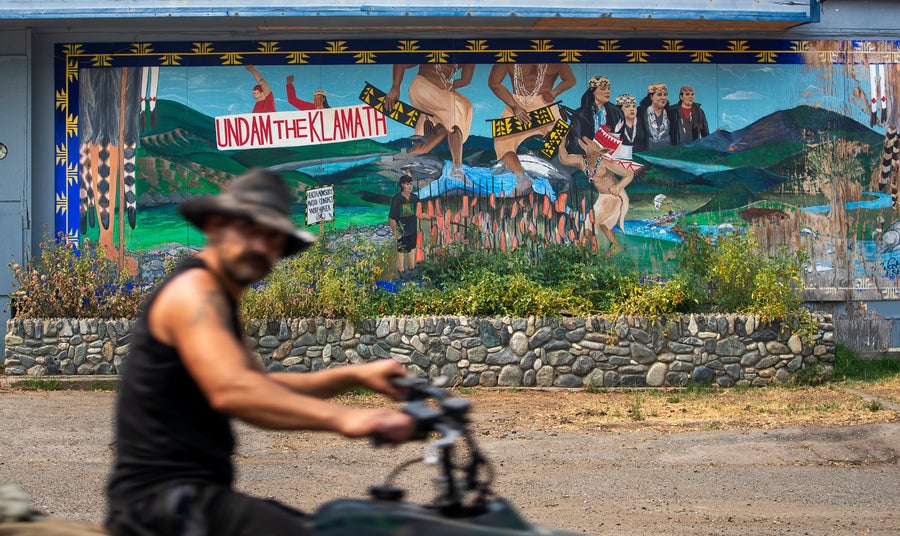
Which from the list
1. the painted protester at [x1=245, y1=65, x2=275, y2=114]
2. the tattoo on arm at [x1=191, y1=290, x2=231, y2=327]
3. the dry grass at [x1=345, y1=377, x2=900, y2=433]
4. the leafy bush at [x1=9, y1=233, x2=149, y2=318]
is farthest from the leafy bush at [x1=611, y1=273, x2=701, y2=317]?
the tattoo on arm at [x1=191, y1=290, x2=231, y2=327]

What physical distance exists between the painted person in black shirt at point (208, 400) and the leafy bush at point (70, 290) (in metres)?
10.0

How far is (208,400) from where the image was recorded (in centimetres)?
264

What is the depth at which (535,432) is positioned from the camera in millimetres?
9555

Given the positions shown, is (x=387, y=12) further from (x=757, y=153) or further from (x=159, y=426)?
(x=159, y=426)

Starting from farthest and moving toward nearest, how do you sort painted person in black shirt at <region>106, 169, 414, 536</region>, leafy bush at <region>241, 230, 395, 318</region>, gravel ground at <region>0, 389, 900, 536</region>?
leafy bush at <region>241, 230, 395, 318</region> < gravel ground at <region>0, 389, 900, 536</region> < painted person in black shirt at <region>106, 169, 414, 536</region>

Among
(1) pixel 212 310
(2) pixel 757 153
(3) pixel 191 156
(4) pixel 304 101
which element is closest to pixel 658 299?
(2) pixel 757 153

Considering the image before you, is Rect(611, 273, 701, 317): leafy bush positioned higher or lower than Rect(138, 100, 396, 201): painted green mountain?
lower

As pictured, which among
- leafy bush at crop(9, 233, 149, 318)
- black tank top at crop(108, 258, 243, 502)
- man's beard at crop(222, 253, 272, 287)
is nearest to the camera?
black tank top at crop(108, 258, 243, 502)

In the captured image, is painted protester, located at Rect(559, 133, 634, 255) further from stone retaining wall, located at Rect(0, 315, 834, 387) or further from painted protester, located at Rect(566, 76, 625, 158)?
stone retaining wall, located at Rect(0, 315, 834, 387)

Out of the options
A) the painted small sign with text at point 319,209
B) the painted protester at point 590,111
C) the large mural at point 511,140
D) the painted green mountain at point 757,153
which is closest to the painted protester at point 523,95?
the large mural at point 511,140

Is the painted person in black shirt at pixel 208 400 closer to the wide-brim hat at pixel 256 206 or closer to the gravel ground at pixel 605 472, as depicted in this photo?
the wide-brim hat at pixel 256 206

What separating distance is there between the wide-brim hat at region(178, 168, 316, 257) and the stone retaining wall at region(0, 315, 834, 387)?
A: 888 cm

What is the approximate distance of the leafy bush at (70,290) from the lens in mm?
12227

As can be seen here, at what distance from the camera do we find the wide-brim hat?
9.16ft
